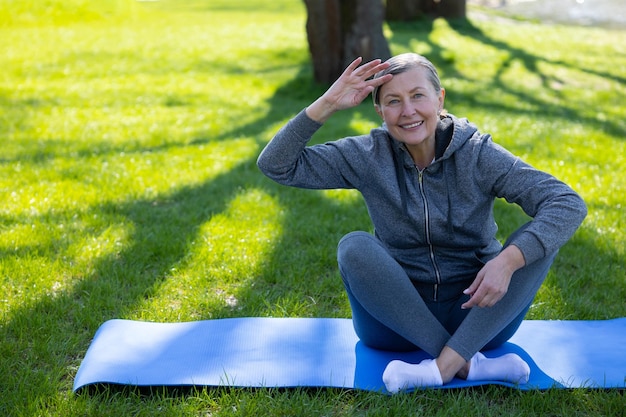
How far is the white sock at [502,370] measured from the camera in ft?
8.96

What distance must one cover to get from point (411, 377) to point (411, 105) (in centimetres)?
102

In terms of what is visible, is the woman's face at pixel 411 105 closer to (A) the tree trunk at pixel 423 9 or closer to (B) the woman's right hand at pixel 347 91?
(B) the woman's right hand at pixel 347 91

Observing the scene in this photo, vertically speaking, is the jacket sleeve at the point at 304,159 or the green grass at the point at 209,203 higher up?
the jacket sleeve at the point at 304,159

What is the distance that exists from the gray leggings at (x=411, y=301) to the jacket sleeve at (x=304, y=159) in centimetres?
29

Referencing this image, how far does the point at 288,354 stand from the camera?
9.75 ft

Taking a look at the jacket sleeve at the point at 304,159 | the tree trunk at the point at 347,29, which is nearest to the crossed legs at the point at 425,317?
the jacket sleeve at the point at 304,159

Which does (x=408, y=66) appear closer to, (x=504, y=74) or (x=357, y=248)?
(x=357, y=248)

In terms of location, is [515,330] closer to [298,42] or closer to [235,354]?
[235,354]

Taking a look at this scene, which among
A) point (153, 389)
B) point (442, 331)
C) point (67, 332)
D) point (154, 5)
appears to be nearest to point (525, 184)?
point (442, 331)

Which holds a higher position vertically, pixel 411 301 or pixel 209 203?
A: pixel 411 301

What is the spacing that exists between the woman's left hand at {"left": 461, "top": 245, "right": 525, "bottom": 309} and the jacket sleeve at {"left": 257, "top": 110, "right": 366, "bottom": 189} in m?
0.69

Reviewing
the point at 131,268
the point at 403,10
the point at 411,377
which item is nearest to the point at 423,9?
the point at 403,10

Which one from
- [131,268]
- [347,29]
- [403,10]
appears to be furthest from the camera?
[403,10]

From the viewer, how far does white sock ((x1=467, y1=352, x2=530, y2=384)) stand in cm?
273
